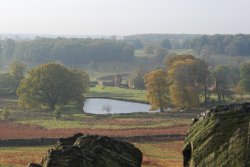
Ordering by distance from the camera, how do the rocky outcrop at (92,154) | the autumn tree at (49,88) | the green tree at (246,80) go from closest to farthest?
the rocky outcrop at (92,154)
the autumn tree at (49,88)
the green tree at (246,80)

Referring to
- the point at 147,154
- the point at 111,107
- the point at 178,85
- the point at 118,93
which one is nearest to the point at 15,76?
the point at 111,107

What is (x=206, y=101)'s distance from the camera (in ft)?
332

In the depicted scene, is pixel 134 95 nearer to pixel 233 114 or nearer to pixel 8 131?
pixel 8 131

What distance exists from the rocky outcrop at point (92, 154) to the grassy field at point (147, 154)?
73.5 feet

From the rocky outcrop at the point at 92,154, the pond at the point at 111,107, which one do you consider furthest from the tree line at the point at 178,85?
the rocky outcrop at the point at 92,154

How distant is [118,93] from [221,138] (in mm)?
120051

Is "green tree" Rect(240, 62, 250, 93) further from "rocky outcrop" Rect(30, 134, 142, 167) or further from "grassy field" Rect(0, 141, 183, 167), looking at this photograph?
"rocky outcrop" Rect(30, 134, 142, 167)

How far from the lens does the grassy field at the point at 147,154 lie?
3998 centimetres

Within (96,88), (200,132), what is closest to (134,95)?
(96,88)

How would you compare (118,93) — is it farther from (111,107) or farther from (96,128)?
(96,128)

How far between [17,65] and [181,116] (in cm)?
5592

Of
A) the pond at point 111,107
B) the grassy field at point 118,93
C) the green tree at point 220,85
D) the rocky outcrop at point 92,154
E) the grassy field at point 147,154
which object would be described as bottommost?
the pond at point 111,107

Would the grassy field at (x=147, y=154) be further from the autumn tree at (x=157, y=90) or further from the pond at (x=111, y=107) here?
the pond at (x=111, y=107)

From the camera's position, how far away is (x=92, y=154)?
15.8 metres
